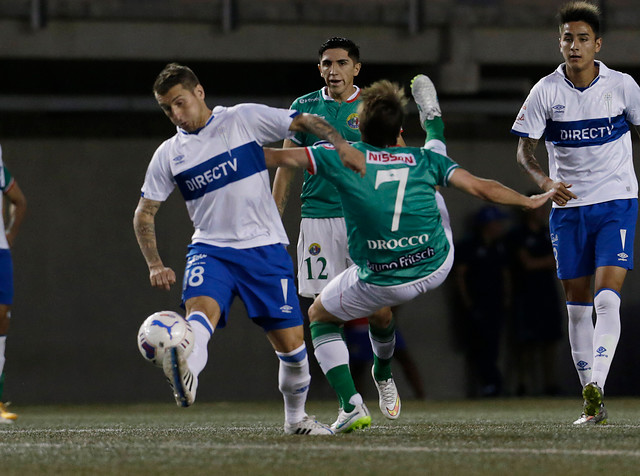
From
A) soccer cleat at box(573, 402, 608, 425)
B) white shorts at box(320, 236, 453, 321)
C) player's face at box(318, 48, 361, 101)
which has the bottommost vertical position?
soccer cleat at box(573, 402, 608, 425)

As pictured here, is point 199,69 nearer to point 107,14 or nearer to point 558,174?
point 107,14

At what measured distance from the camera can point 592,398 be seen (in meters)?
5.87

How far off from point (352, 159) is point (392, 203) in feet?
1.04

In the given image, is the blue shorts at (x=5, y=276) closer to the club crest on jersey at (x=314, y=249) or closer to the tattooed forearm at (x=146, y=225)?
the club crest on jersey at (x=314, y=249)

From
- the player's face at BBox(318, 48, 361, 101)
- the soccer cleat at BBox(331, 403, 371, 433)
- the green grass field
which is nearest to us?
the green grass field

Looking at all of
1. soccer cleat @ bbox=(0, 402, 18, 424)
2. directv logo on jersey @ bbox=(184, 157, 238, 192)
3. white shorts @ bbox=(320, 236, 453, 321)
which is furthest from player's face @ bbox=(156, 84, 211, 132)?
soccer cleat @ bbox=(0, 402, 18, 424)

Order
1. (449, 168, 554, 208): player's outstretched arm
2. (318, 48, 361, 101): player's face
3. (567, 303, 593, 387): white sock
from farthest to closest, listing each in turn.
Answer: (318, 48, 361, 101): player's face, (567, 303, 593, 387): white sock, (449, 168, 554, 208): player's outstretched arm

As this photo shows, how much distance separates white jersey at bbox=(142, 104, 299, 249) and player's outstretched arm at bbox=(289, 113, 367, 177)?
0.21 ft

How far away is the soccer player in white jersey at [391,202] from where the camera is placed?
520cm

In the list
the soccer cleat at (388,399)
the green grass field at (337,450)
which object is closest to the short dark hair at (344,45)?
the soccer cleat at (388,399)

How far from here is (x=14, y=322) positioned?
11547mm

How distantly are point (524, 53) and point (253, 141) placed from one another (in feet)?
23.5

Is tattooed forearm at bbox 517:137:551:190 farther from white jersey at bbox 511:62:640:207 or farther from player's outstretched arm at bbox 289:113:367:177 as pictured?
player's outstretched arm at bbox 289:113:367:177

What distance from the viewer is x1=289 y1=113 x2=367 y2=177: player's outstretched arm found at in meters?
5.04
